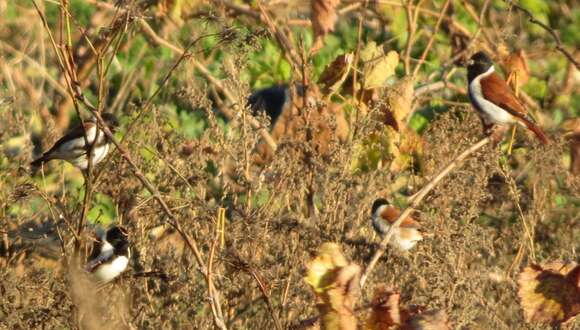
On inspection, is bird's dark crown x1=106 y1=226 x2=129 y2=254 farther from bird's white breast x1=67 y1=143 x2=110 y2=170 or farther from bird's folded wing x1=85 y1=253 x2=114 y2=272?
bird's white breast x1=67 y1=143 x2=110 y2=170

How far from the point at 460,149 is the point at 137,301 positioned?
1646 millimetres

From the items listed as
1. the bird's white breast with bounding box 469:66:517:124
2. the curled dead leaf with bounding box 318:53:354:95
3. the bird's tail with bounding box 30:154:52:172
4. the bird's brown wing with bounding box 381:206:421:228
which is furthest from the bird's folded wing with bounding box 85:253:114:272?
the bird's white breast with bounding box 469:66:517:124

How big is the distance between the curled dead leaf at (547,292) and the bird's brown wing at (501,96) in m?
3.65

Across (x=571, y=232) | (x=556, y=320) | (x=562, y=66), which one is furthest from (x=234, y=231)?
(x=562, y=66)

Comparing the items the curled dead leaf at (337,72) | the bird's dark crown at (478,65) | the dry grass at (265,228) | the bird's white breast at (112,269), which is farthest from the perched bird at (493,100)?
the bird's white breast at (112,269)

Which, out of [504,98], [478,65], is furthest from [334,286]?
[478,65]

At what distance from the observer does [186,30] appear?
841 centimetres

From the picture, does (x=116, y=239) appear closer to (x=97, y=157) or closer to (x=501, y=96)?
(x=97, y=157)

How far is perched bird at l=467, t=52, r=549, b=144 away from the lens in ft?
19.7

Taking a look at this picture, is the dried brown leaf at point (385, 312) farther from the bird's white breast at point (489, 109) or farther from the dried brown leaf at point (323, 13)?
the bird's white breast at point (489, 109)

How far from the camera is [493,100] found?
20.7 ft

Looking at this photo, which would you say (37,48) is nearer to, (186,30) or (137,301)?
(186,30)

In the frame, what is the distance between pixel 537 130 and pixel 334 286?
3799mm

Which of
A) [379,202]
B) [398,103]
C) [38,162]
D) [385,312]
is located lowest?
[38,162]
